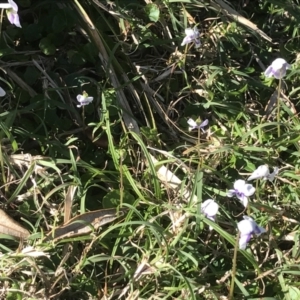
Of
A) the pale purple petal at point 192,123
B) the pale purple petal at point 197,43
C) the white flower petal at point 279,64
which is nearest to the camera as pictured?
the white flower petal at point 279,64

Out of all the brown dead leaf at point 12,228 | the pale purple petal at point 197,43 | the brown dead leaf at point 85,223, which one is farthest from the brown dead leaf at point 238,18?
the brown dead leaf at point 12,228

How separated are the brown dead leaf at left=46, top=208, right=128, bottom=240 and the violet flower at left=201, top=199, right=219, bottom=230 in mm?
252

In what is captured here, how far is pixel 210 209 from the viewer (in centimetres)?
173

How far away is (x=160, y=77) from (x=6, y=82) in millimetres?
530

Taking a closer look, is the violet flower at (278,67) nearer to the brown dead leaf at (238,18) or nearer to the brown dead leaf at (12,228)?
the brown dead leaf at (238,18)

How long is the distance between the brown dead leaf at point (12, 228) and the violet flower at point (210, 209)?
1.71 ft

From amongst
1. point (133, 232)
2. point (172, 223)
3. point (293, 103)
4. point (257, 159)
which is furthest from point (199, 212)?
point (293, 103)

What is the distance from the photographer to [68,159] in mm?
1863

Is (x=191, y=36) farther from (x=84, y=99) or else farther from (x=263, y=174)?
(x=263, y=174)

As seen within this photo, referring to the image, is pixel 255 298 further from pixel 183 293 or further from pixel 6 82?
pixel 6 82

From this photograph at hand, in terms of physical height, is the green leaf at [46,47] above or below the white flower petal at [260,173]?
above

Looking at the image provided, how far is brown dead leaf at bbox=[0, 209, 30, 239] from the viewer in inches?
68.4

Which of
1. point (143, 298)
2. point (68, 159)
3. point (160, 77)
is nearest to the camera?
point (143, 298)

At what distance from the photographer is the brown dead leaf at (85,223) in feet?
5.70
